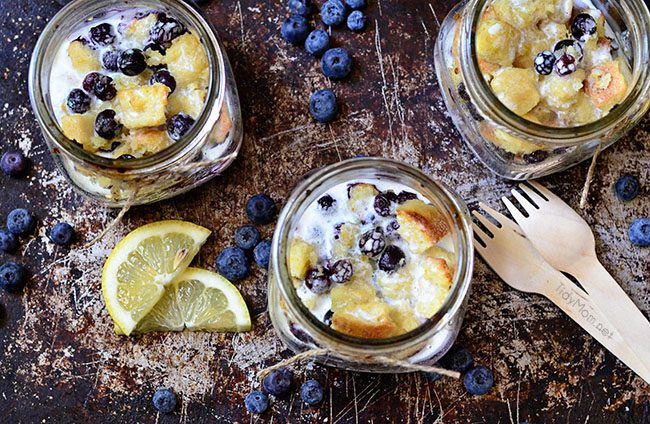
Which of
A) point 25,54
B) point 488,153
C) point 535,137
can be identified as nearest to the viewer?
point 535,137

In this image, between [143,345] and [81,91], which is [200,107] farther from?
[143,345]

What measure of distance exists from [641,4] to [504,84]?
343 millimetres

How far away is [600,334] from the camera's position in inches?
77.3

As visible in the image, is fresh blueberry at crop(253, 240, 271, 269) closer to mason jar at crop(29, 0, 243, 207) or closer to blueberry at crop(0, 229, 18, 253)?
mason jar at crop(29, 0, 243, 207)

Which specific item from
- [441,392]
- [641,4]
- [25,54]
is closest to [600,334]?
[441,392]

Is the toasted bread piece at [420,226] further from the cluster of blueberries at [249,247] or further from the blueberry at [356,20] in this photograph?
the blueberry at [356,20]

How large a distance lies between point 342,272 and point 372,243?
0.27ft

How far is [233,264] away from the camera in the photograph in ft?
6.44

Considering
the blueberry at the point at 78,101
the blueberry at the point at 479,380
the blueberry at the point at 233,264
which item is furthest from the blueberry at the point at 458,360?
the blueberry at the point at 78,101

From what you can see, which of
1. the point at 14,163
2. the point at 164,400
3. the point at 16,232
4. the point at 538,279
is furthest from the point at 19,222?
the point at 538,279

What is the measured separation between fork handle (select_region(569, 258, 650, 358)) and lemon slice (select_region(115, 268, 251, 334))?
76cm

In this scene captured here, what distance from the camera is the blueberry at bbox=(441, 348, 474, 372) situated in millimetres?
1943

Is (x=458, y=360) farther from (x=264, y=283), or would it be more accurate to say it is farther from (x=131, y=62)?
(x=131, y=62)

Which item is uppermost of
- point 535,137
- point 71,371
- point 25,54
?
point 535,137
